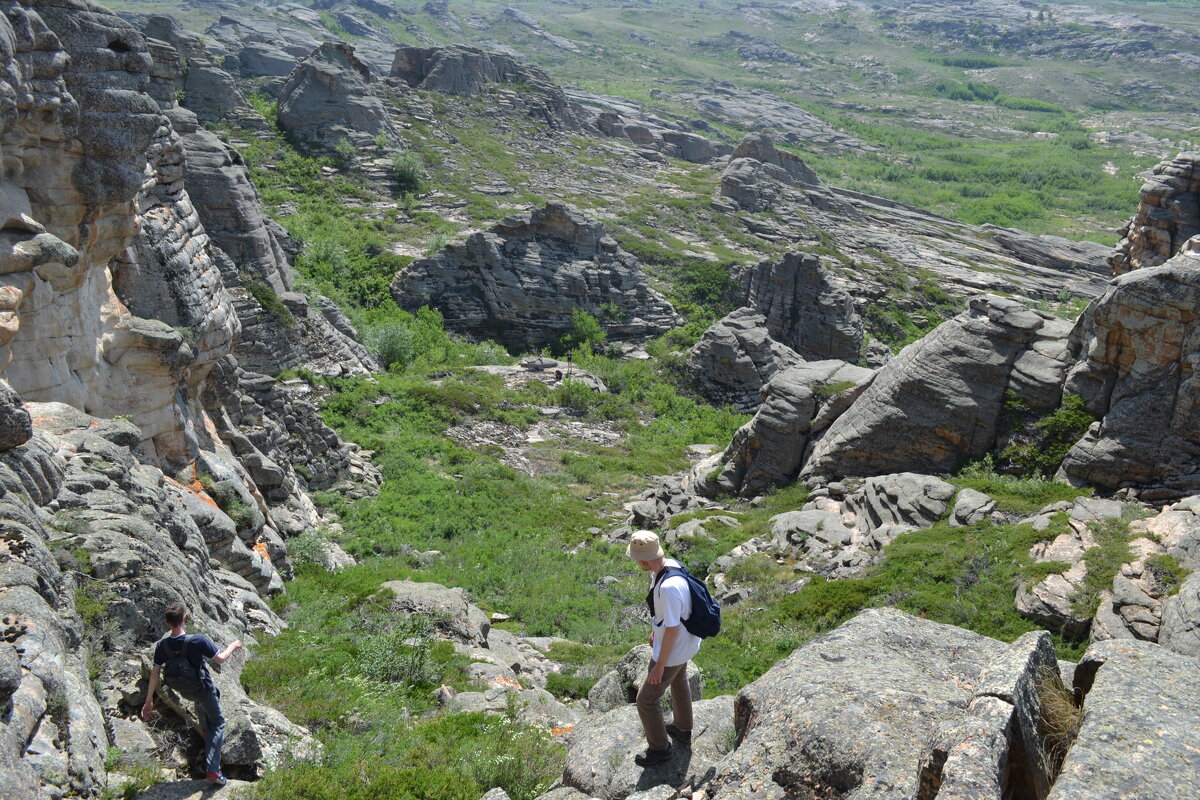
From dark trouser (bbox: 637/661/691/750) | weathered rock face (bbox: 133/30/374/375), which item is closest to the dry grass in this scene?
dark trouser (bbox: 637/661/691/750)

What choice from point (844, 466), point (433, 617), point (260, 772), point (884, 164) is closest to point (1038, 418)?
point (844, 466)

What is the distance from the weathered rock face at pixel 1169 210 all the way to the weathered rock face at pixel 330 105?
6442 cm

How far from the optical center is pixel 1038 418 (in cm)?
2242

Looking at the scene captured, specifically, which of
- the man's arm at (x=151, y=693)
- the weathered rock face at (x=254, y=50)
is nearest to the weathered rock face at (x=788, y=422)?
the man's arm at (x=151, y=693)

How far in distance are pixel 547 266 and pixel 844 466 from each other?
3451cm

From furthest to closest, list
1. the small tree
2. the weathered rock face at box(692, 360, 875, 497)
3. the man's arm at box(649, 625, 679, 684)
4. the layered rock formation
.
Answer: the small tree → the weathered rock face at box(692, 360, 875, 497) → the man's arm at box(649, 625, 679, 684) → the layered rock formation

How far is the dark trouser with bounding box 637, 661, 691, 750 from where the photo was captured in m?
7.39

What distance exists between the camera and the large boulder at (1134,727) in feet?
16.1

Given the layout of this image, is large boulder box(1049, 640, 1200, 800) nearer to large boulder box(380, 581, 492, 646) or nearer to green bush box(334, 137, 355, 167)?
large boulder box(380, 581, 492, 646)

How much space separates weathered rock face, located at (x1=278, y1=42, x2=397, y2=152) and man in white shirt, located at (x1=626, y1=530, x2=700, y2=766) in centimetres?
7317

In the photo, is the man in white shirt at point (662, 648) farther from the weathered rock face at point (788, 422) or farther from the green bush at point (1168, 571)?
the weathered rock face at point (788, 422)

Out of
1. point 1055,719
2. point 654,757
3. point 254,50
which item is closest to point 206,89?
point 254,50

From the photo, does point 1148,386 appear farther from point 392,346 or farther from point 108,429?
point 392,346

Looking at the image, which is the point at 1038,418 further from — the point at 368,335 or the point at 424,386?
the point at 368,335
